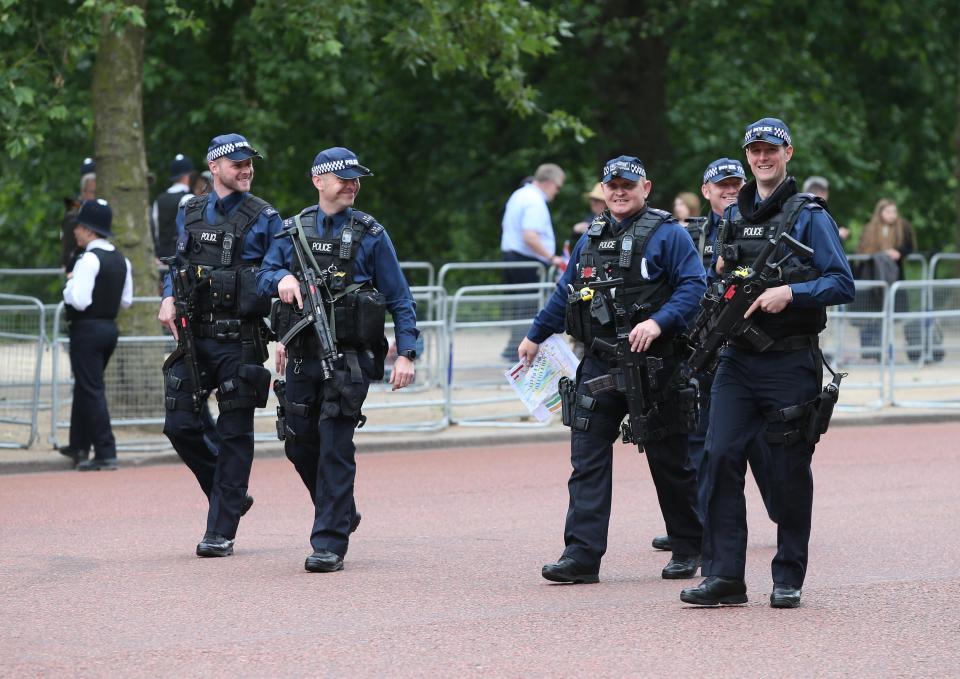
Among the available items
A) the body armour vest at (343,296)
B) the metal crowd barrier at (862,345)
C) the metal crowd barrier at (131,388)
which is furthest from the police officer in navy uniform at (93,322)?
the metal crowd barrier at (862,345)

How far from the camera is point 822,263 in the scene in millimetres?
6953

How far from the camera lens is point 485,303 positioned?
587 inches

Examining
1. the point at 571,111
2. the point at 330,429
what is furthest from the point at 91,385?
the point at 571,111

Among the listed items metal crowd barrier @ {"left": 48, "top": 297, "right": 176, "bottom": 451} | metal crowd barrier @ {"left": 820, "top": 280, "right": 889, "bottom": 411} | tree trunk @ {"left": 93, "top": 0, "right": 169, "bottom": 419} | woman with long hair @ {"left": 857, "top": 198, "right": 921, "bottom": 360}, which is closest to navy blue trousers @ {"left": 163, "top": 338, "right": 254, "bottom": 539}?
metal crowd barrier @ {"left": 48, "top": 297, "right": 176, "bottom": 451}

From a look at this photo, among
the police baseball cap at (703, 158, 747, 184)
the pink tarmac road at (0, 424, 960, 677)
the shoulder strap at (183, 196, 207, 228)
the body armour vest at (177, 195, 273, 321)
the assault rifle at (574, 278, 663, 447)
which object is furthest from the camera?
the police baseball cap at (703, 158, 747, 184)

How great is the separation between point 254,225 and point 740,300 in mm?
2919

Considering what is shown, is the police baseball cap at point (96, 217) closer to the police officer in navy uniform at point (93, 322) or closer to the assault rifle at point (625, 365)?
the police officer in navy uniform at point (93, 322)

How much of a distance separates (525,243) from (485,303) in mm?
2065

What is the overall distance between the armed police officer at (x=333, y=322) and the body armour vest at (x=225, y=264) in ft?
0.99

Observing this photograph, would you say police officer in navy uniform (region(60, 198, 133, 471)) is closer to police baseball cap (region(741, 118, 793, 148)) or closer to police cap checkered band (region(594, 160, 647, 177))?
police cap checkered band (region(594, 160, 647, 177))

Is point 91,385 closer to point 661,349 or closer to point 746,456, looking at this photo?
point 661,349

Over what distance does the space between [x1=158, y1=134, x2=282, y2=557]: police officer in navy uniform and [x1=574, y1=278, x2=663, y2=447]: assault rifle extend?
1867 millimetres

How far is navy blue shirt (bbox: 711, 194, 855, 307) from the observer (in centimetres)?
687

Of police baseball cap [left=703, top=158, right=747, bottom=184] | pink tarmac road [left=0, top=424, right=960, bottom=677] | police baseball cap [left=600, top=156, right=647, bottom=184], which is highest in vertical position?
police baseball cap [left=703, top=158, right=747, bottom=184]
